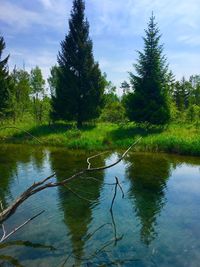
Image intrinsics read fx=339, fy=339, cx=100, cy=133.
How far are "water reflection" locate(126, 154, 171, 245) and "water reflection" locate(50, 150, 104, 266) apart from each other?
5.13 ft

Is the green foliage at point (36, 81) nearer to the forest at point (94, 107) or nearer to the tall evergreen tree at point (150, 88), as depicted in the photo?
the forest at point (94, 107)

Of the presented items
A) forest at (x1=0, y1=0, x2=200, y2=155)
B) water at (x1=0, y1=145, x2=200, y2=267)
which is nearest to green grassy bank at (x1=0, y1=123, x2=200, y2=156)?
forest at (x1=0, y1=0, x2=200, y2=155)

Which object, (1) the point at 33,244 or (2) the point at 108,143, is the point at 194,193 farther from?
Answer: (2) the point at 108,143

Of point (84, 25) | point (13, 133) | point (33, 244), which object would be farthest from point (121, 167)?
point (84, 25)

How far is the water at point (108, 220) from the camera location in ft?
26.5

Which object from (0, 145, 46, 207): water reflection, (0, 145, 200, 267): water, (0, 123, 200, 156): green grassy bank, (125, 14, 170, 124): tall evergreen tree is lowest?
(0, 145, 200, 267): water

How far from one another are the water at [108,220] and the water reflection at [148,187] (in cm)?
3

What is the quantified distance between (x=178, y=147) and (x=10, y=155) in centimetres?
1146

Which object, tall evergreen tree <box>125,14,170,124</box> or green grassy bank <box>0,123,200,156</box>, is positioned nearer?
green grassy bank <box>0,123,200,156</box>

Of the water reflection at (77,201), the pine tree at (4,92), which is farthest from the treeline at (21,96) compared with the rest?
the water reflection at (77,201)

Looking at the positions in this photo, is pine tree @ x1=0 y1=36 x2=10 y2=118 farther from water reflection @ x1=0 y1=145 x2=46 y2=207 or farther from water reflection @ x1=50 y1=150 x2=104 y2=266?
water reflection @ x1=50 y1=150 x2=104 y2=266

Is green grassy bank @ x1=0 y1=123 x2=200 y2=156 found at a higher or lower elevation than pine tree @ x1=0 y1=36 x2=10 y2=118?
lower

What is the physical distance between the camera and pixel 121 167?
61.8 feet

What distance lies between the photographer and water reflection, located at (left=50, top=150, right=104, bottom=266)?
8930 mm
